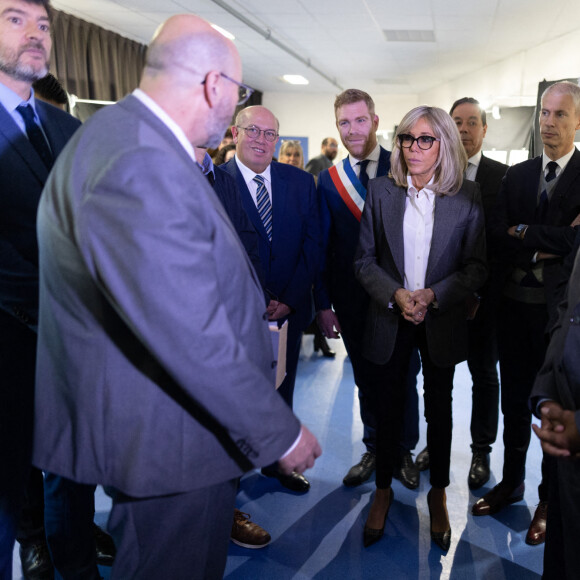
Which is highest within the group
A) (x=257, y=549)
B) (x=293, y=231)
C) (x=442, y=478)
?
(x=293, y=231)

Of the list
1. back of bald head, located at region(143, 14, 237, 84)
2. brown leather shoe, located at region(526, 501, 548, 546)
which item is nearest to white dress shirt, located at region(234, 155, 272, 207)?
back of bald head, located at region(143, 14, 237, 84)

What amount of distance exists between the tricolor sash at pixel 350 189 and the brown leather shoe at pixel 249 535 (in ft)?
4.96

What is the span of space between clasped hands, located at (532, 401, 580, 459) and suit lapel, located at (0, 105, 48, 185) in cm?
153

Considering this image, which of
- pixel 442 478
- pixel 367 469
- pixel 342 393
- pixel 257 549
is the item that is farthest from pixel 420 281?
pixel 342 393

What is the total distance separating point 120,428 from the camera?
995 mm

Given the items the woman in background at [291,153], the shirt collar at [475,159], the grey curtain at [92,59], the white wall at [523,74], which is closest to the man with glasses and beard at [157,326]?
the shirt collar at [475,159]

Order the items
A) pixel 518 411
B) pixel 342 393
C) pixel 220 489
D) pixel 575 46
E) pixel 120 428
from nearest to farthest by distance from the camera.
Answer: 1. pixel 120 428
2. pixel 220 489
3. pixel 518 411
4. pixel 342 393
5. pixel 575 46

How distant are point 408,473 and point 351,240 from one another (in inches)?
47.9

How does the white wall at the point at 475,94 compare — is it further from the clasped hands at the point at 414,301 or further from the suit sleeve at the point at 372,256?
the clasped hands at the point at 414,301

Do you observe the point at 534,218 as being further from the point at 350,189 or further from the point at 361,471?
the point at 361,471

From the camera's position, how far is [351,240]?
8.50 ft

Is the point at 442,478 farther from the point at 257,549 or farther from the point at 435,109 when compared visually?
the point at 435,109

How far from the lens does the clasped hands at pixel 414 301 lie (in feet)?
6.42

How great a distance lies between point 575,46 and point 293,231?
5423 mm
